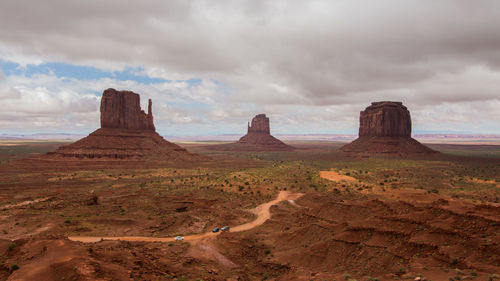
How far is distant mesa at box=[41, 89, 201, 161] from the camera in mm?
100812

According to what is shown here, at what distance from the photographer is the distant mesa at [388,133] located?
438ft

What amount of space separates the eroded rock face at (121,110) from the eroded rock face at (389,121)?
128027 millimetres

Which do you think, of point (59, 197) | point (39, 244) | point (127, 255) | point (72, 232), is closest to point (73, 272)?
point (127, 255)

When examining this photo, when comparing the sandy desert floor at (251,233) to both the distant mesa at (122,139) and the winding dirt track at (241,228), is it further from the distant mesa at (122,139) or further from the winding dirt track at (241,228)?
the distant mesa at (122,139)

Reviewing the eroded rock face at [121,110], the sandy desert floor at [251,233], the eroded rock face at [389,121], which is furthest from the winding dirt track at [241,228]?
the eroded rock face at [389,121]

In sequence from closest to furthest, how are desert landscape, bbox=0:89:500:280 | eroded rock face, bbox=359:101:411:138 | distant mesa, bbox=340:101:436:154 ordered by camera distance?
Result: desert landscape, bbox=0:89:500:280
distant mesa, bbox=340:101:436:154
eroded rock face, bbox=359:101:411:138

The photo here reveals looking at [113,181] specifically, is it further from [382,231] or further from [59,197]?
[382,231]

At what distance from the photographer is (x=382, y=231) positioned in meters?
22.5

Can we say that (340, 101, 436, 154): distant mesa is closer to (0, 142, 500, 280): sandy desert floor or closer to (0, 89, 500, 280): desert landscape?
(0, 89, 500, 280): desert landscape

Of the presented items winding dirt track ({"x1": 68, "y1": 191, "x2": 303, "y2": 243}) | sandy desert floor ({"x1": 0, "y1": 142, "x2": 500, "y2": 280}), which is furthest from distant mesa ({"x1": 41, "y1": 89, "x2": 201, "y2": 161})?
winding dirt track ({"x1": 68, "y1": 191, "x2": 303, "y2": 243})

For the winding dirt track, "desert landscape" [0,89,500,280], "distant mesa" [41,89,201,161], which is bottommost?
the winding dirt track

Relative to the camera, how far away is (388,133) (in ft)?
468

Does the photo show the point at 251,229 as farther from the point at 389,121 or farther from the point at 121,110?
the point at 389,121

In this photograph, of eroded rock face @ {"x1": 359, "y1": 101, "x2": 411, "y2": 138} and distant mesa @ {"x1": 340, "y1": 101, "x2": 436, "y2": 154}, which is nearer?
distant mesa @ {"x1": 340, "y1": 101, "x2": 436, "y2": 154}
